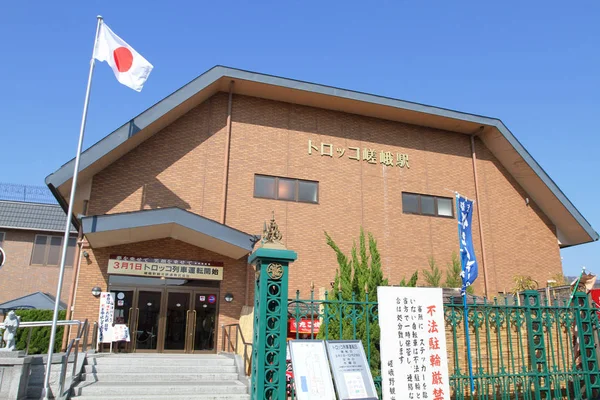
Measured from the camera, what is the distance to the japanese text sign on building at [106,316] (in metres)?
13.1

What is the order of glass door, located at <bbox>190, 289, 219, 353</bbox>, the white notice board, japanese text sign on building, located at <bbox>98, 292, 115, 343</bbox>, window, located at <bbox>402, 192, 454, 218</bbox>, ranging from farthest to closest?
window, located at <bbox>402, 192, 454, 218</bbox> < glass door, located at <bbox>190, 289, 219, 353</bbox> < japanese text sign on building, located at <bbox>98, 292, 115, 343</bbox> < the white notice board

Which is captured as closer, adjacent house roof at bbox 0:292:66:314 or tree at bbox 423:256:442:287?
tree at bbox 423:256:442:287

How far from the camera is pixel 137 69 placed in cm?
1128

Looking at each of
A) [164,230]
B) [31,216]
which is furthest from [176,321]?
[31,216]

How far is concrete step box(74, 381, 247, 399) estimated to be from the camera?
895 centimetres

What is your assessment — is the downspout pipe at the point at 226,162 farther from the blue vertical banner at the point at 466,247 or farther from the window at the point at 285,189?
the blue vertical banner at the point at 466,247

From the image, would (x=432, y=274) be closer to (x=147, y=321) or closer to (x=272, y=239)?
(x=147, y=321)

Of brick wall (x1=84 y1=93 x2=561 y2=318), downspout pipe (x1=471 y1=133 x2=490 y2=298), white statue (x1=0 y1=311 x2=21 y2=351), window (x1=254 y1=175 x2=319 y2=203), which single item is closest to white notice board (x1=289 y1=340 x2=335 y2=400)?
white statue (x1=0 y1=311 x2=21 y2=351)

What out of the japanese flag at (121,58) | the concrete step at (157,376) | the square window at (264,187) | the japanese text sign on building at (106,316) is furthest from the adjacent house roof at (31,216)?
the concrete step at (157,376)

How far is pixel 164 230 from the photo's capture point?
1334 cm

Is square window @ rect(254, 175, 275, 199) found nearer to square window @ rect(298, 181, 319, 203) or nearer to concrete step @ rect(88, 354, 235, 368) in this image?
square window @ rect(298, 181, 319, 203)

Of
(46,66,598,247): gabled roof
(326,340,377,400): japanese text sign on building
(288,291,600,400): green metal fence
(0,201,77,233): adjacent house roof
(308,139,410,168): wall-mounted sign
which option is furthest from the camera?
(0,201,77,233): adjacent house roof

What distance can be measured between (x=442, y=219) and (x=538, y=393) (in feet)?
37.7

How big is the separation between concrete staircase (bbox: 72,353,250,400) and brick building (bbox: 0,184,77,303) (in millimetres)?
14908
